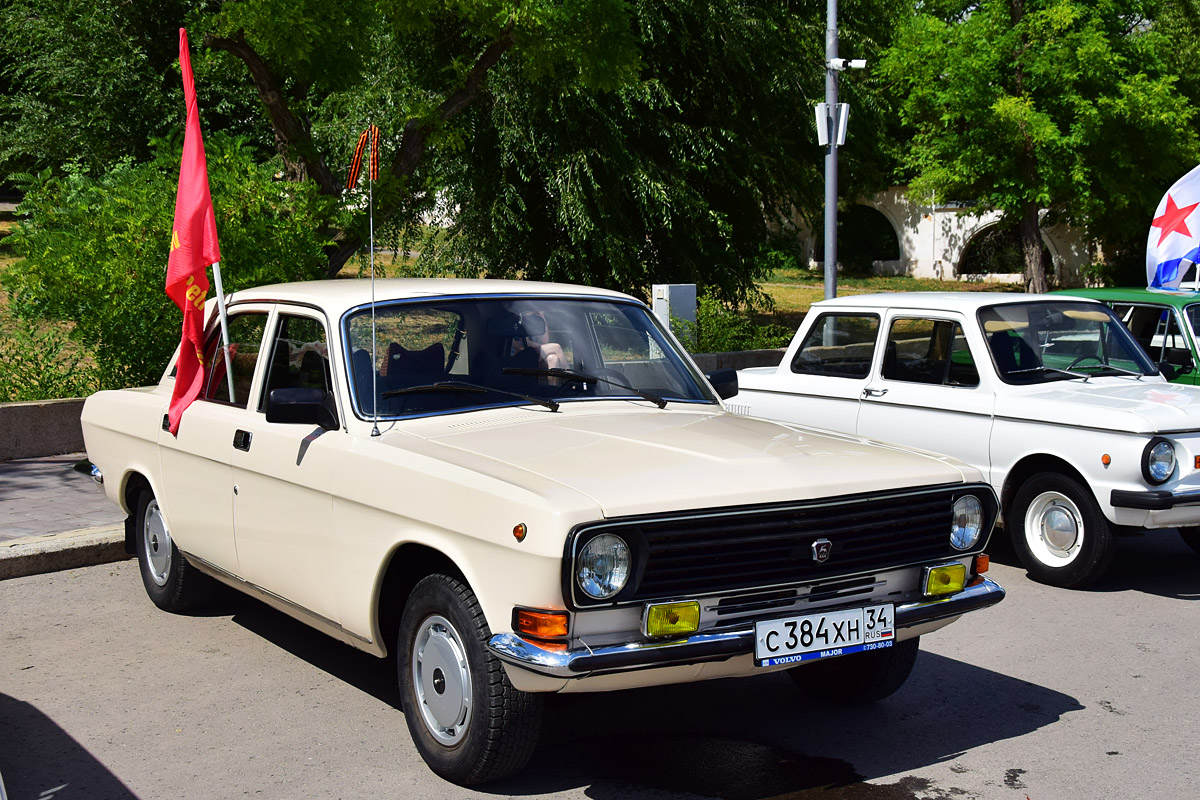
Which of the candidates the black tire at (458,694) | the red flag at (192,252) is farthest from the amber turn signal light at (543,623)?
the red flag at (192,252)

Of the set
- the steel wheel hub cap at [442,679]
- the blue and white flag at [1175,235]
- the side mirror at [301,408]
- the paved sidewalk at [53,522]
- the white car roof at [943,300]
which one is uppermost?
the blue and white flag at [1175,235]

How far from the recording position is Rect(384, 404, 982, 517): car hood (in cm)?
411

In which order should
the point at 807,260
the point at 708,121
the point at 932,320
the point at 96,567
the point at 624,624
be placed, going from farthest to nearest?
1. the point at 807,260
2. the point at 708,121
3. the point at 932,320
4. the point at 96,567
5. the point at 624,624

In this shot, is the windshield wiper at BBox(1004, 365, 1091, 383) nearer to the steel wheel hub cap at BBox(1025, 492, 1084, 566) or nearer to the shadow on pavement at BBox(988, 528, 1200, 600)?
the steel wheel hub cap at BBox(1025, 492, 1084, 566)

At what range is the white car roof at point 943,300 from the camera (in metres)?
8.47

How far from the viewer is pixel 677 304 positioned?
1631cm

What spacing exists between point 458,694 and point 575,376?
160 centimetres

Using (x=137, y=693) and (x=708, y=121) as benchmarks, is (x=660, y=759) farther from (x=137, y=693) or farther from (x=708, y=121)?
(x=708, y=121)

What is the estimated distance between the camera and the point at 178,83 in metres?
22.5

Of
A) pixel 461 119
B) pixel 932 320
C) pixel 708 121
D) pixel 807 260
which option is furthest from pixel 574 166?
pixel 807 260

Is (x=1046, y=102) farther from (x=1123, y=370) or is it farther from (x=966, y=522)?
(x=966, y=522)

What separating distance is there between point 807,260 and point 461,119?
111 feet

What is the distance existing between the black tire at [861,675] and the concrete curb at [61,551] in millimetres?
4946

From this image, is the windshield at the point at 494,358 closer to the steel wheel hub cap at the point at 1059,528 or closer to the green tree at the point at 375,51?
the steel wheel hub cap at the point at 1059,528
